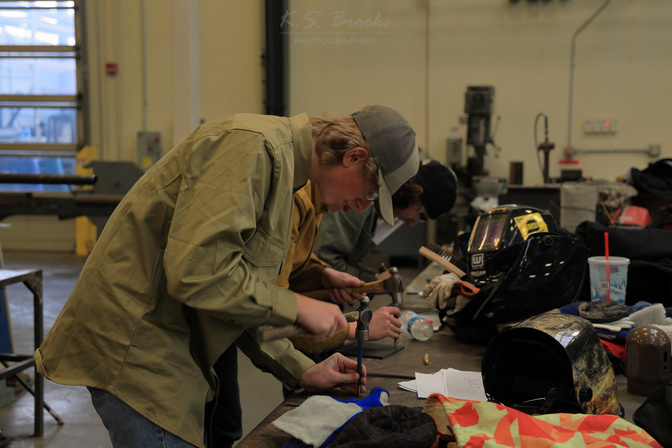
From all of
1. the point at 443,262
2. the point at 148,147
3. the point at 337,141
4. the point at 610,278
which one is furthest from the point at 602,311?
the point at 148,147

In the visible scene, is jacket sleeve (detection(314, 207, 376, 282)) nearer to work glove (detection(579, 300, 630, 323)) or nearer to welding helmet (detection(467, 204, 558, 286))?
welding helmet (detection(467, 204, 558, 286))

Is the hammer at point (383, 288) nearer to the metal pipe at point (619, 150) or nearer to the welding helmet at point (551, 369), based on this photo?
the welding helmet at point (551, 369)

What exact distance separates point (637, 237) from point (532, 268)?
1.88 ft

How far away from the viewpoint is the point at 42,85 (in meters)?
7.34

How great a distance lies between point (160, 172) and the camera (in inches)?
44.2

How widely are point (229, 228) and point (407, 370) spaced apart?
0.73m

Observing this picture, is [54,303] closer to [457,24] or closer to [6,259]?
[6,259]

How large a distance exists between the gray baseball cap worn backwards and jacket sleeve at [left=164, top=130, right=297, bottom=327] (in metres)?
0.21

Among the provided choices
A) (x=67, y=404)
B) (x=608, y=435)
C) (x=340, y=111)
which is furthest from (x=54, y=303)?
(x=608, y=435)

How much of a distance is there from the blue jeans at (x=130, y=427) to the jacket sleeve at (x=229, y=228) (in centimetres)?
26

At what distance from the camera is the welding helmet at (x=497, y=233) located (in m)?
1.81

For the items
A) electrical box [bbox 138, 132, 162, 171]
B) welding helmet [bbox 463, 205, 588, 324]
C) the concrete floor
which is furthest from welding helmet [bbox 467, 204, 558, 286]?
electrical box [bbox 138, 132, 162, 171]

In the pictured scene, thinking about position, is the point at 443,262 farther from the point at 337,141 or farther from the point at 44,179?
the point at 44,179

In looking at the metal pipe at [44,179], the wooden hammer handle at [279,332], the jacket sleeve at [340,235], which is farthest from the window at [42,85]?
the wooden hammer handle at [279,332]
